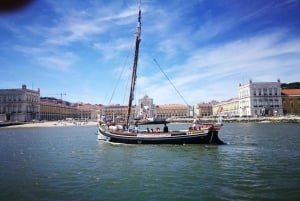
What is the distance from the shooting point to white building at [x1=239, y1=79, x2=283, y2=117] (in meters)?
173

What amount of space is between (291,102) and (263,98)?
588 inches

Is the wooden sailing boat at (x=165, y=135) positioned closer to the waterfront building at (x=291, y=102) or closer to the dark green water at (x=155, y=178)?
the dark green water at (x=155, y=178)

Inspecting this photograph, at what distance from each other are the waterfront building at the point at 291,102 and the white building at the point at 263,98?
3.39 m

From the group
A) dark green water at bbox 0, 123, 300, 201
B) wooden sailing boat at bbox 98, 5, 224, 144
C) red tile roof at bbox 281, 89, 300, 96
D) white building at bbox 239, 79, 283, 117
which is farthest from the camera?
red tile roof at bbox 281, 89, 300, 96

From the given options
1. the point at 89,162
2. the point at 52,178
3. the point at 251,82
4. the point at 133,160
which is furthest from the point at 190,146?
the point at 251,82

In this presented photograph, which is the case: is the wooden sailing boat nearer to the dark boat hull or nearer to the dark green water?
the dark boat hull

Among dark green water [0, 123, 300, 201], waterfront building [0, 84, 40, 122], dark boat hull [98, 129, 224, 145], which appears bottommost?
dark green water [0, 123, 300, 201]

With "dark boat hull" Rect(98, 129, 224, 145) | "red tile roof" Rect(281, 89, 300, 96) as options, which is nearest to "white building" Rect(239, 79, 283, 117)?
"red tile roof" Rect(281, 89, 300, 96)

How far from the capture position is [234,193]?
15.1 metres

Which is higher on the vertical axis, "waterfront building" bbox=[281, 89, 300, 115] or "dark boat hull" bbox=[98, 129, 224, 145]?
"waterfront building" bbox=[281, 89, 300, 115]

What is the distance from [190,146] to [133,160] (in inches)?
455

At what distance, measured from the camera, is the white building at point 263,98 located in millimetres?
173375

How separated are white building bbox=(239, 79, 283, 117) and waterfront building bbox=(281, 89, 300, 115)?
134 inches

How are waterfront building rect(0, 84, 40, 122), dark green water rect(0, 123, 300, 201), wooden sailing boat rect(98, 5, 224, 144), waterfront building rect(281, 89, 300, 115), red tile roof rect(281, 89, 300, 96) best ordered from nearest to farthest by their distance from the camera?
dark green water rect(0, 123, 300, 201) < wooden sailing boat rect(98, 5, 224, 144) < waterfront building rect(281, 89, 300, 115) < red tile roof rect(281, 89, 300, 96) < waterfront building rect(0, 84, 40, 122)
